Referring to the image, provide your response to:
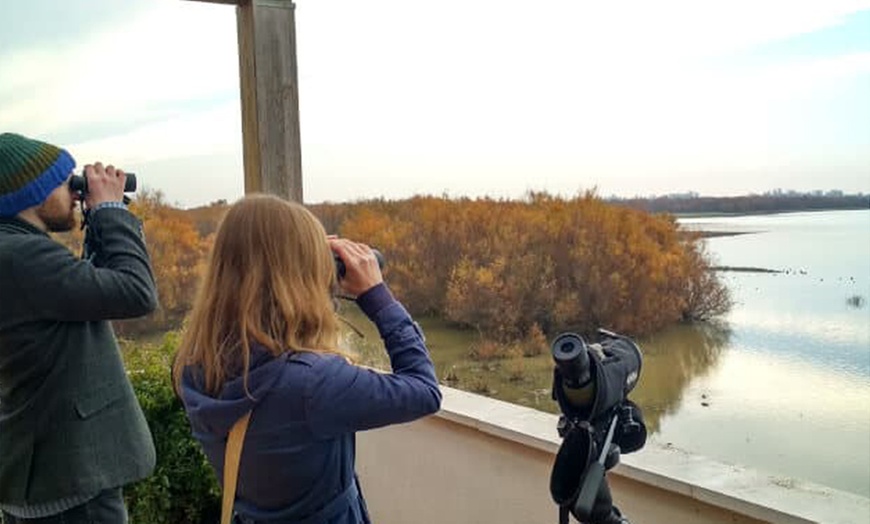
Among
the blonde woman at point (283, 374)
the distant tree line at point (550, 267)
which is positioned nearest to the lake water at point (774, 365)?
the distant tree line at point (550, 267)

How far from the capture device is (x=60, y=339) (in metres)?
1.29

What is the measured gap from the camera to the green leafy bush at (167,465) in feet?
7.38

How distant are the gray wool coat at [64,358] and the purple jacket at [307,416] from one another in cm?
30

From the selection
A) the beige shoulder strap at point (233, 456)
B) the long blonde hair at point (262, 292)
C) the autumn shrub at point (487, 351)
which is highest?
the long blonde hair at point (262, 292)

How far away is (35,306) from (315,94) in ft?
6.02

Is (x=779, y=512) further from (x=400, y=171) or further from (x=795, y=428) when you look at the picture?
(x=795, y=428)

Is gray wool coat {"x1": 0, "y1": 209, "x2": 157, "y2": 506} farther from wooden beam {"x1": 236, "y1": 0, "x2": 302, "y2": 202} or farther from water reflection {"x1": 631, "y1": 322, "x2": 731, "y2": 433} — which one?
water reflection {"x1": 631, "y1": 322, "x2": 731, "y2": 433}

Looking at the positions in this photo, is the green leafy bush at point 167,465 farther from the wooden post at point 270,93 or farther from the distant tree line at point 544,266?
the distant tree line at point 544,266

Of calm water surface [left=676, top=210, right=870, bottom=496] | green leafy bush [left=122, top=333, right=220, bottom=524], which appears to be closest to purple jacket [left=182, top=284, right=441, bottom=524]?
green leafy bush [left=122, top=333, right=220, bottom=524]

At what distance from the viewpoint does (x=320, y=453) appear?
1.04 metres

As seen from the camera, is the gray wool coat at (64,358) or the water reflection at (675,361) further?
the water reflection at (675,361)

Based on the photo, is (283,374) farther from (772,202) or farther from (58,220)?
(772,202)

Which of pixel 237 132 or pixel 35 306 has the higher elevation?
pixel 237 132

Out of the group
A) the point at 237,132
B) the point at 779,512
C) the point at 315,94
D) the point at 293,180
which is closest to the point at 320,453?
the point at 779,512
